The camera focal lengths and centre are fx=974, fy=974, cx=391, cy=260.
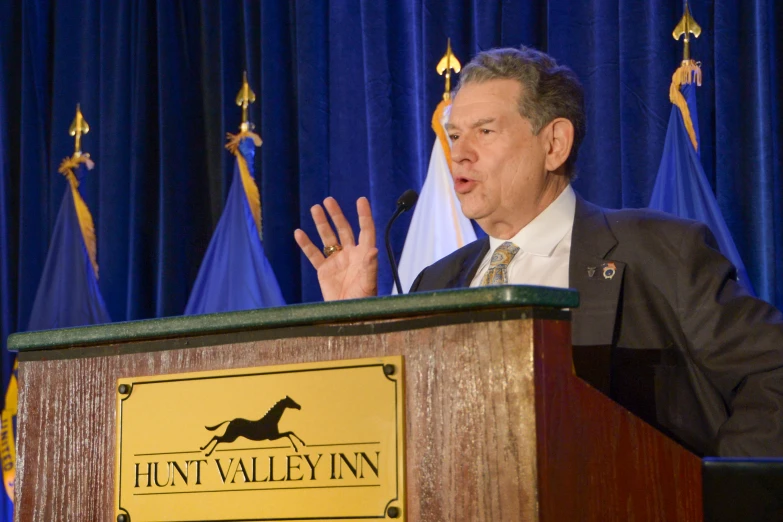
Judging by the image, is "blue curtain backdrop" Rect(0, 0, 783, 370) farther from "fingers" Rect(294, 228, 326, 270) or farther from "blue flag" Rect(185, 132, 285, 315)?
"fingers" Rect(294, 228, 326, 270)

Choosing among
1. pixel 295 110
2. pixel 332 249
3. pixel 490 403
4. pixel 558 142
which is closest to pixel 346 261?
pixel 332 249

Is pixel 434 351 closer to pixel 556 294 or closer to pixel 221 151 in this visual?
pixel 556 294

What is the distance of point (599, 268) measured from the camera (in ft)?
6.29

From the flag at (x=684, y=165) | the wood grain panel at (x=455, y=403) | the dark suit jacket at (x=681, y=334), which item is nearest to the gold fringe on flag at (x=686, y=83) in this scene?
the flag at (x=684, y=165)

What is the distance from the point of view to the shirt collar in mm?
2170

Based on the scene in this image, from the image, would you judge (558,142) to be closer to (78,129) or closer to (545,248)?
(545,248)

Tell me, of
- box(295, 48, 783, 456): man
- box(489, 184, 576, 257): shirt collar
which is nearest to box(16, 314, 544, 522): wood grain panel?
box(295, 48, 783, 456): man

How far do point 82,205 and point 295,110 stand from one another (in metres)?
1.18

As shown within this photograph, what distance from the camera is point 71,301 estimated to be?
14.4ft

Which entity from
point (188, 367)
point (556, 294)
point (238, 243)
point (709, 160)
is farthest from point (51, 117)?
point (556, 294)

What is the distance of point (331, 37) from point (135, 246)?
4.24 ft

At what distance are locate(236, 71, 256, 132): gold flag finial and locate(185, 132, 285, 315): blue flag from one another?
4 cm

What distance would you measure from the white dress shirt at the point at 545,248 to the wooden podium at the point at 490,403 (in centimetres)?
109

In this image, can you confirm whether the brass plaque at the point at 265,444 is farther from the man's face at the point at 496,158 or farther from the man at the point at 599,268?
the man's face at the point at 496,158
